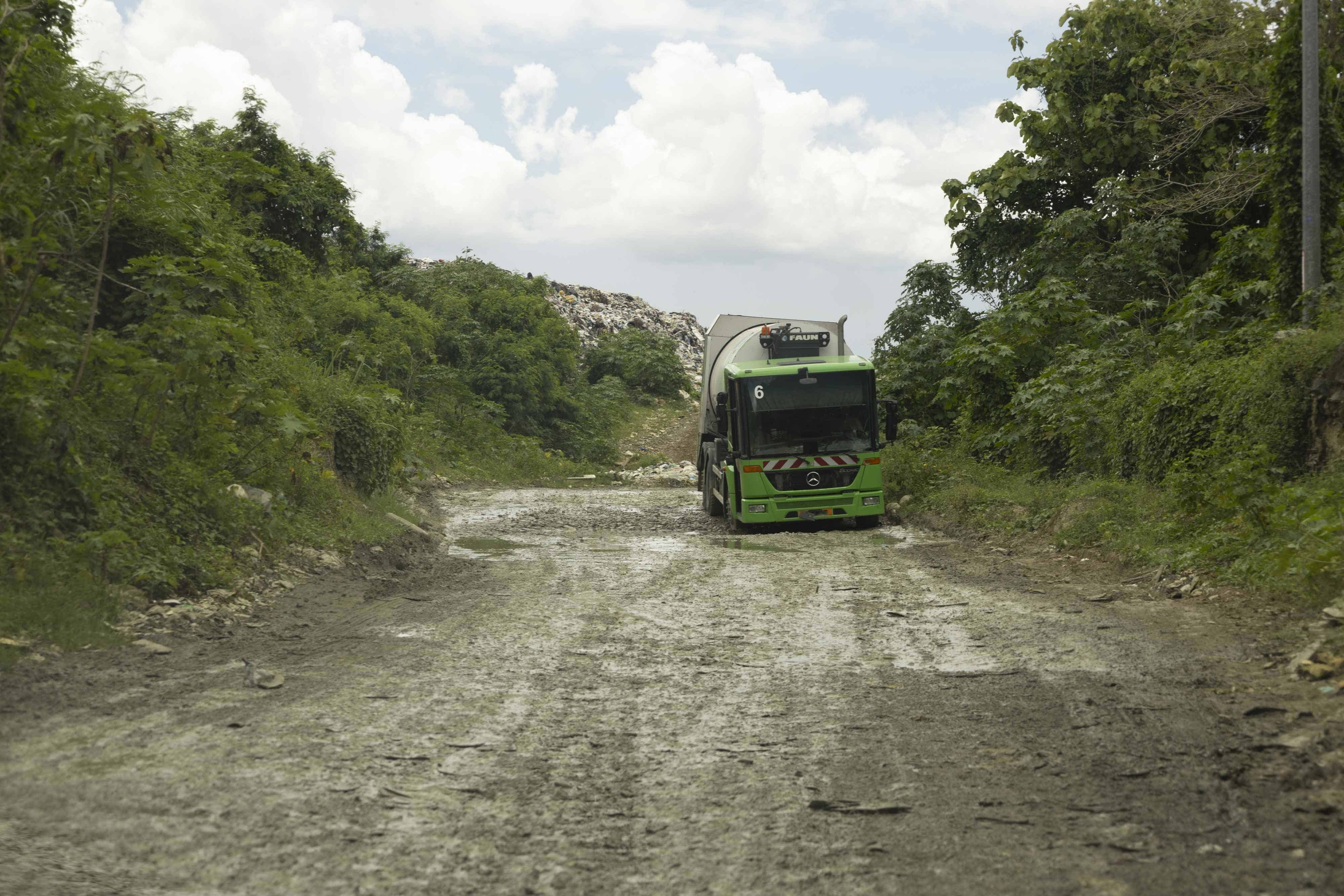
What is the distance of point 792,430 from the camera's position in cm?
1596

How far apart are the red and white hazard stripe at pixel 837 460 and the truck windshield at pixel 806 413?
0.11 metres

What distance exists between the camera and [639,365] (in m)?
44.9

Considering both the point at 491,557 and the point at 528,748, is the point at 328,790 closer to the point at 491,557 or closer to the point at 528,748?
the point at 528,748

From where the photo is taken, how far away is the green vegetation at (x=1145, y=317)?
10695 millimetres

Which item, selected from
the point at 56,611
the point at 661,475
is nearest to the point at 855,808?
the point at 56,611

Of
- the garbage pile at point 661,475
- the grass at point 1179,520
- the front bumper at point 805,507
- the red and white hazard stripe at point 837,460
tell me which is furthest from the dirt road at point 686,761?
the garbage pile at point 661,475

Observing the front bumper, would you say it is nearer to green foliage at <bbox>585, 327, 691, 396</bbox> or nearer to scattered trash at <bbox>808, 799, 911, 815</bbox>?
scattered trash at <bbox>808, 799, 911, 815</bbox>

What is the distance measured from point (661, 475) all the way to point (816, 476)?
46.2ft

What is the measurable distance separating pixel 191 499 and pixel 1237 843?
8658 millimetres

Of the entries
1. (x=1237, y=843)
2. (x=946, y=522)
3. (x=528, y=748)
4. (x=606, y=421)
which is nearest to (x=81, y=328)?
(x=528, y=748)

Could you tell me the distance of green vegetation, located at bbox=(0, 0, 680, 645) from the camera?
295 inches

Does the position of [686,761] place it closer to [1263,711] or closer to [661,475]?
[1263,711]

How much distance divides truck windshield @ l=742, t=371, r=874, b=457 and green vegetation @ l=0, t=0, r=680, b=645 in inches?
221

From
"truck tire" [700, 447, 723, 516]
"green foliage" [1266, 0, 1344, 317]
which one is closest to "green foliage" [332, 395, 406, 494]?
"truck tire" [700, 447, 723, 516]
